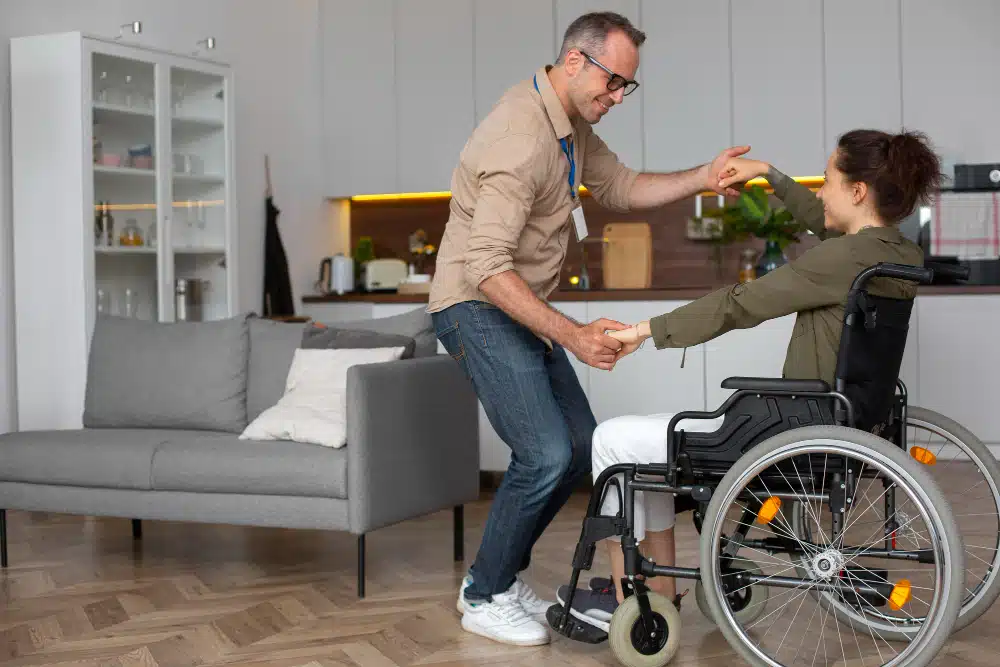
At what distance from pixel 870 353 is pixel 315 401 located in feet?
6.21

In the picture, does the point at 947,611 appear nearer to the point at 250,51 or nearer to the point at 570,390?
the point at 570,390

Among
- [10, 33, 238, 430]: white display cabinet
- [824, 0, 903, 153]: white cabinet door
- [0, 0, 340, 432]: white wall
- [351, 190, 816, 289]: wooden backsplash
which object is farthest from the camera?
[351, 190, 816, 289]: wooden backsplash

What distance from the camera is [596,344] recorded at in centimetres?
255

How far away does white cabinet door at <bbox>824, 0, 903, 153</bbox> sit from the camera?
5.87 meters

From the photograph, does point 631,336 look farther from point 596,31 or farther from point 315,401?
point 315,401

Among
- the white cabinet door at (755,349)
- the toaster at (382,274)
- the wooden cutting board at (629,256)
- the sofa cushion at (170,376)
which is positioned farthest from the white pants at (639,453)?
the toaster at (382,274)

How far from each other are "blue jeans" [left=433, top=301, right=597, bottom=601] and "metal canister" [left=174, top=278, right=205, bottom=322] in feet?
9.17

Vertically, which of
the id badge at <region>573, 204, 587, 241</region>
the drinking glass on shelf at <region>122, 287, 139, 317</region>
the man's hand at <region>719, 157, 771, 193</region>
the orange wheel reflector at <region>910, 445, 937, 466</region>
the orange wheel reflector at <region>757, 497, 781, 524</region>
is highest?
the man's hand at <region>719, 157, 771, 193</region>

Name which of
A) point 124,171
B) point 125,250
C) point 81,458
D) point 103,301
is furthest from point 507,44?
point 81,458

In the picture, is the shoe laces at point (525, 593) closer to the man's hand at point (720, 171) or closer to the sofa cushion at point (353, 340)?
the sofa cushion at point (353, 340)

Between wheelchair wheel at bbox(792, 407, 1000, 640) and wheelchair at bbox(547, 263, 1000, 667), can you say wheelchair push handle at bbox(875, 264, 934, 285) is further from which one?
wheelchair wheel at bbox(792, 407, 1000, 640)

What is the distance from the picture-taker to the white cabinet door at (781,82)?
5.98 m

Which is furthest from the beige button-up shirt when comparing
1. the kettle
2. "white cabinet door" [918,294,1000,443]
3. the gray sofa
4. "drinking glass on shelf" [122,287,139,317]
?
the kettle

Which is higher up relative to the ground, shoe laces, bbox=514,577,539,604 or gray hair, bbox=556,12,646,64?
gray hair, bbox=556,12,646,64
